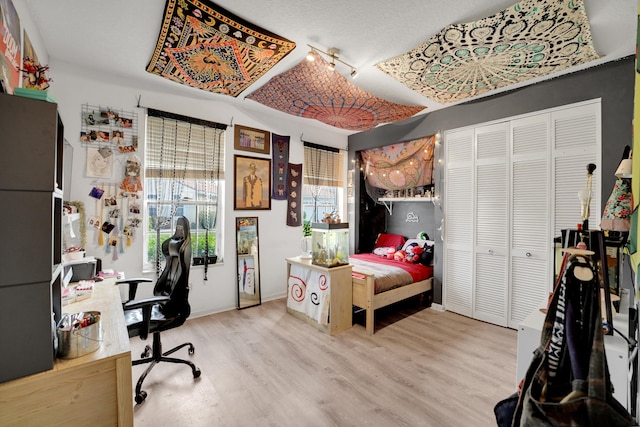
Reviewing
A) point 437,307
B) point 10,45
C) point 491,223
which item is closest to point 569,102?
point 491,223

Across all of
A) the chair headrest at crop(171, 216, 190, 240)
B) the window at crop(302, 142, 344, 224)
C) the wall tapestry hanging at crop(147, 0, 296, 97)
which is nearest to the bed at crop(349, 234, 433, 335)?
the window at crop(302, 142, 344, 224)

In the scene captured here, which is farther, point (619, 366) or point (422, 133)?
point (422, 133)

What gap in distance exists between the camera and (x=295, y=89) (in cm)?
285

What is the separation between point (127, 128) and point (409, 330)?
12.6 feet

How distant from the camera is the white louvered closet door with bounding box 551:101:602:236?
267 cm

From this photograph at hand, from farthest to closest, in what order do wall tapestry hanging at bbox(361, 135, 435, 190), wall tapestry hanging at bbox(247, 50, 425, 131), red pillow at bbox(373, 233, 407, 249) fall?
red pillow at bbox(373, 233, 407, 249) < wall tapestry hanging at bbox(361, 135, 435, 190) < wall tapestry hanging at bbox(247, 50, 425, 131)

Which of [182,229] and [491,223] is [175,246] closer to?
[182,229]

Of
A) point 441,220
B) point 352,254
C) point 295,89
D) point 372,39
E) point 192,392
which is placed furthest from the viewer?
point 352,254

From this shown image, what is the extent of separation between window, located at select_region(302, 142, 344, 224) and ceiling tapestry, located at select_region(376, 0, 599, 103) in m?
2.00

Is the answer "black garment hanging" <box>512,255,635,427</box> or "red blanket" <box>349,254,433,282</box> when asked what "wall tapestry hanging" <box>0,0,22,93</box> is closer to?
"black garment hanging" <box>512,255,635,427</box>

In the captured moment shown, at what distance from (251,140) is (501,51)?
9.77ft

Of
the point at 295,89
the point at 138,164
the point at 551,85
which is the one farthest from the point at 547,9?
the point at 138,164

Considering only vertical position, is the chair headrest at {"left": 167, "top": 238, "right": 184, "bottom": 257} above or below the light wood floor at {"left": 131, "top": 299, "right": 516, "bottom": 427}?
above

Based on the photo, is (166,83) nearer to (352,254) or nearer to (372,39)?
(372,39)
